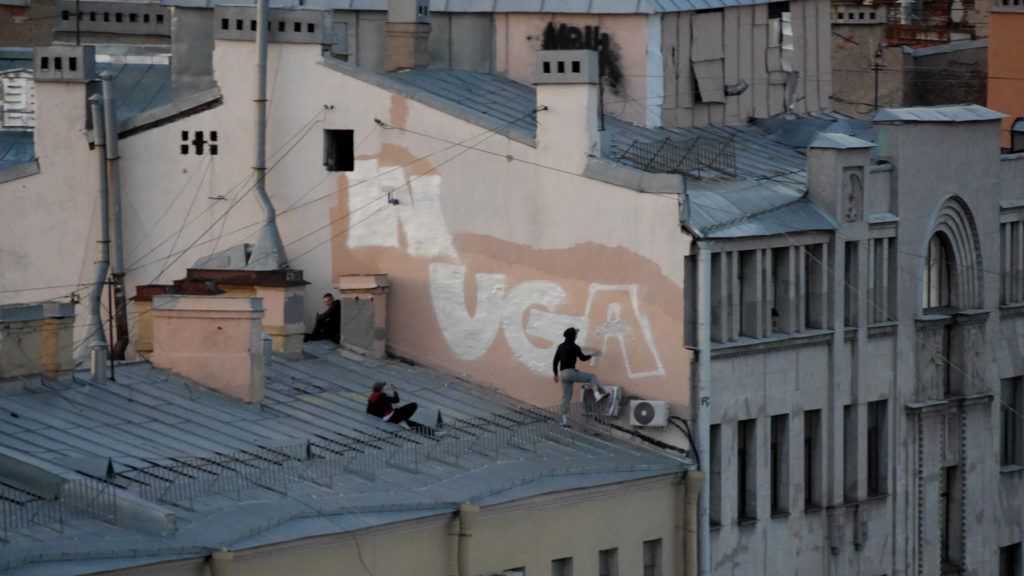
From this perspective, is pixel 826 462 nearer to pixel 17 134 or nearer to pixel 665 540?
pixel 665 540

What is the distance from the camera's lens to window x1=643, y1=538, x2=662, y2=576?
46.6 m

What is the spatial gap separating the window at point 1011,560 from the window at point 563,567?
46.5 feet

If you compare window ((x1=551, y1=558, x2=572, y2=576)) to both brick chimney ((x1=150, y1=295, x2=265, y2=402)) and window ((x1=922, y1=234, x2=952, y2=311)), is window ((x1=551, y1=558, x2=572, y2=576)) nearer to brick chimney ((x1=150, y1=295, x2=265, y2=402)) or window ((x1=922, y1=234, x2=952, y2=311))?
brick chimney ((x1=150, y1=295, x2=265, y2=402))

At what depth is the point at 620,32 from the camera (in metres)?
56.2

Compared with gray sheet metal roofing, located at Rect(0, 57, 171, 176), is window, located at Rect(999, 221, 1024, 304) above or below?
below

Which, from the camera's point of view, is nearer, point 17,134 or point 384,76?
point 384,76

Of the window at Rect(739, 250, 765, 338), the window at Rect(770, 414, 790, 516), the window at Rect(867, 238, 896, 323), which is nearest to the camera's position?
the window at Rect(739, 250, 765, 338)

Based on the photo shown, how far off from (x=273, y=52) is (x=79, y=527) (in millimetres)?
15529

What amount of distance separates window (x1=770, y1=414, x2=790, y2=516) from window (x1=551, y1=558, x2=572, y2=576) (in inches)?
244

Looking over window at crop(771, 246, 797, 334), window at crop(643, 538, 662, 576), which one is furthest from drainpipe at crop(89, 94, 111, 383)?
window at crop(771, 246, 797, 334)

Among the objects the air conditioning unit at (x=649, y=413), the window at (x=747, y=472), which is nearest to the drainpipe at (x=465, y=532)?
the air conditioning unit at (x=649, y=413)

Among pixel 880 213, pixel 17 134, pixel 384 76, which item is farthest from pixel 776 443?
pixel 17 134

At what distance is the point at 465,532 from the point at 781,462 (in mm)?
9790

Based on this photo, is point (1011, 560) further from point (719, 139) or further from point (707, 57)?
point (707, 57)
